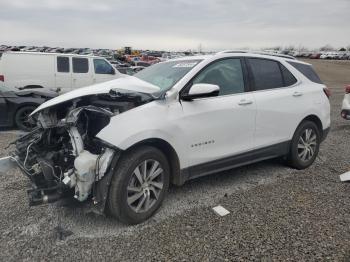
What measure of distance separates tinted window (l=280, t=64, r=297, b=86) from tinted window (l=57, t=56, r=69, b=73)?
9.26 meters

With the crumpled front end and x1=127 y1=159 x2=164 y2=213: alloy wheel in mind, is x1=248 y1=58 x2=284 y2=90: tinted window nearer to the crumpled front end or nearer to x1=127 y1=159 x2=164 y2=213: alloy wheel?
the crumpled front end

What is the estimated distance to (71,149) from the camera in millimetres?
3703

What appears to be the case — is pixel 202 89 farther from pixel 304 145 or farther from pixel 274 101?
pixel 304 145

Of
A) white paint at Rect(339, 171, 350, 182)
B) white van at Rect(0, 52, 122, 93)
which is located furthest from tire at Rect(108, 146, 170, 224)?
white van at Rect(0, 52, 122, 93)

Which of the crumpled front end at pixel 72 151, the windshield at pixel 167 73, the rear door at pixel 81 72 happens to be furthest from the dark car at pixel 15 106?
the crumpled front end at pixel 72 151

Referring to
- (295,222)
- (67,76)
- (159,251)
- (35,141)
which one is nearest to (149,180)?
(159,251)

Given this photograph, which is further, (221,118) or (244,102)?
(244,102)

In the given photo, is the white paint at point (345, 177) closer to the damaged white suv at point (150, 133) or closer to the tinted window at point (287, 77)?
the damaged white suv at point (150, 133)

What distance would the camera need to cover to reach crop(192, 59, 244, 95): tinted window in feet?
14.1

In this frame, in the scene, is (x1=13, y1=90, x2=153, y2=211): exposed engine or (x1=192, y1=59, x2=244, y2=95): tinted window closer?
(x1=13, y1=90, x2=153, y2=211): exposed engine

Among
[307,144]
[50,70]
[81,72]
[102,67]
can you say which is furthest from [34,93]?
[307,144]

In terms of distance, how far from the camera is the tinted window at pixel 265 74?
4849 mm

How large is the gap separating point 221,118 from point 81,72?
980 cm

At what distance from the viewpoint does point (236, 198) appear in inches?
174
